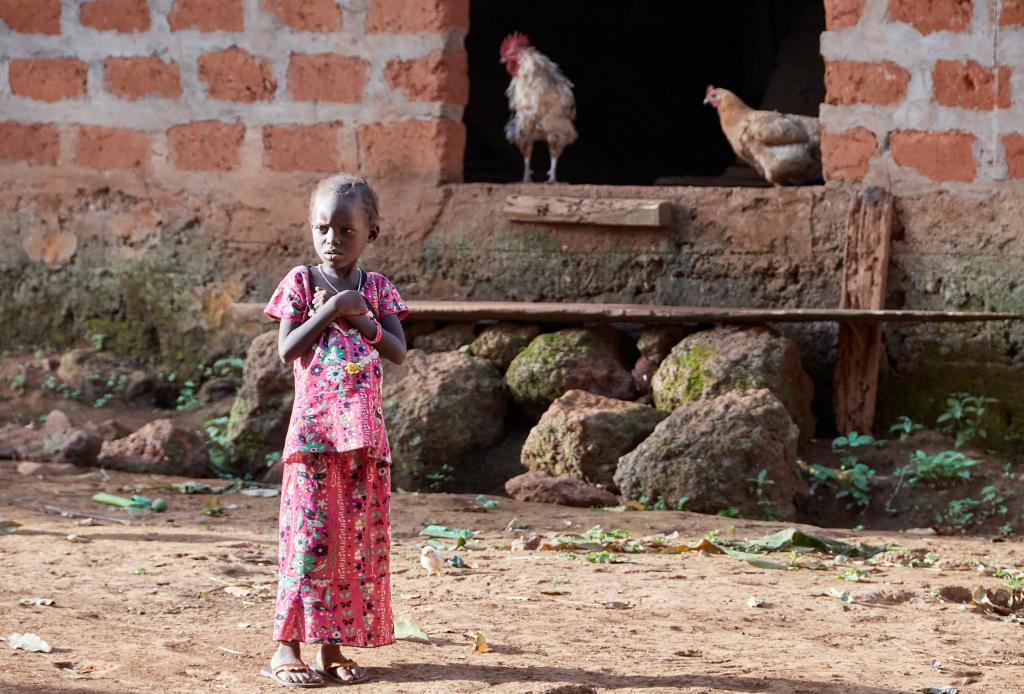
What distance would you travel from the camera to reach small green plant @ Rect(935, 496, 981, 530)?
5988 mm

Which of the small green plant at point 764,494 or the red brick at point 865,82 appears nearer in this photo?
the small green plant at point 764,494

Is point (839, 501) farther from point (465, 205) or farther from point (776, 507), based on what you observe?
point (465, 205)

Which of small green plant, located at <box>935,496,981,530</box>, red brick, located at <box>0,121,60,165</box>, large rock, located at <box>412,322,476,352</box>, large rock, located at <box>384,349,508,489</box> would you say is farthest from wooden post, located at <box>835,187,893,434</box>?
red brick, located at <box>0,121,60,165</box>

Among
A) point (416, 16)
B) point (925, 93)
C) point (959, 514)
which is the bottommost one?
point (959, 514)

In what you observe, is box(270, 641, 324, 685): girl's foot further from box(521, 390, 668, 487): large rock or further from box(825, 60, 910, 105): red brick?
box(825, 60, 910, 105): red brick

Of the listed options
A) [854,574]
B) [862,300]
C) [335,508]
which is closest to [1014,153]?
[862,300]

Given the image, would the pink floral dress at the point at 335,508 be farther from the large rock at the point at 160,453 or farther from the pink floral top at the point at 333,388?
the large rock at the point at 160,453

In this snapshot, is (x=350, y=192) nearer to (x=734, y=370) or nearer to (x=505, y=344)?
(x=734, y=370)

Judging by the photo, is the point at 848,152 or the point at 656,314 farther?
the point at 848,152

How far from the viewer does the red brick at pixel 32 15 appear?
766 centimetres

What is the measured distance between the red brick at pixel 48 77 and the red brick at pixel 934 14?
4.23m

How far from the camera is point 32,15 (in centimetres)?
769

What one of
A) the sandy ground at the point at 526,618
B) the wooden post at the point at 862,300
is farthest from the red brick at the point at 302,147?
the wooden post at the point at 862,300

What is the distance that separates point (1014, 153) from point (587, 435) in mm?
2325
